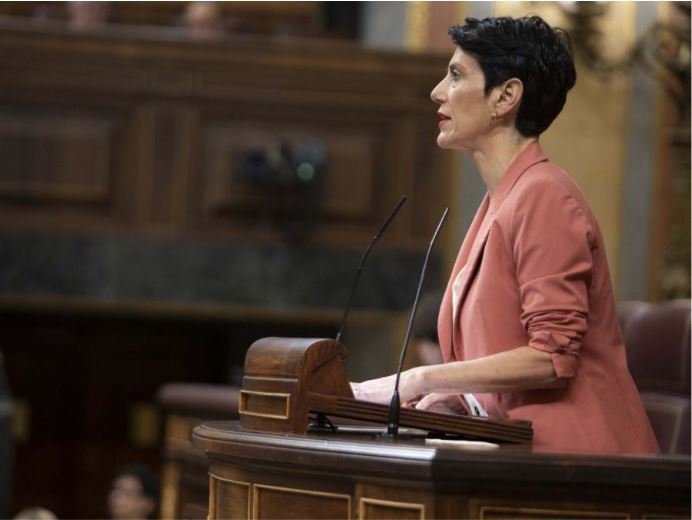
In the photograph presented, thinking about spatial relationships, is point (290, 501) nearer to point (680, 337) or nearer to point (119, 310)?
point (680, 337)

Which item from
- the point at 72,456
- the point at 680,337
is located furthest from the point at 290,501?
the point at 72,456

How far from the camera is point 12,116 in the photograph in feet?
24.1

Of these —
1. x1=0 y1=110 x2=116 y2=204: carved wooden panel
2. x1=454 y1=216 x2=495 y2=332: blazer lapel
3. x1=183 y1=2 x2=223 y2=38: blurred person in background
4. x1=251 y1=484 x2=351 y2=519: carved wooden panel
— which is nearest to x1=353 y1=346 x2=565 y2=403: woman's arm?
x1=454 y1=216 x2=495 y2=332: blazer lapel

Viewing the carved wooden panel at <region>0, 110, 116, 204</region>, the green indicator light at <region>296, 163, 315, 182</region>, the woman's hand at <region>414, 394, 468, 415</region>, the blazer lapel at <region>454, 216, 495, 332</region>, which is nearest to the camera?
the blazer lapel at <region>454, 216, 495, 332</region>

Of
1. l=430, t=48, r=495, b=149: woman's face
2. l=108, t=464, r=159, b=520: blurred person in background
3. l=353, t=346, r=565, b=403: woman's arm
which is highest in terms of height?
l=430, t=48, r=495, b=149: woman's face

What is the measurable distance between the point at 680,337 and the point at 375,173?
366 cm

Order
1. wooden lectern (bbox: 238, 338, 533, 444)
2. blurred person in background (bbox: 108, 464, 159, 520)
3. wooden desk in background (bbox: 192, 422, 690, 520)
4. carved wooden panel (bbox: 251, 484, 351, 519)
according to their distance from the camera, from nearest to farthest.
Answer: wooden desk in background (bbox: 192, 422, 690, 520) → carved wooden panel (bbox: 251, 484, 351, 519) → wooden lectern (bbox: 238, 338, 533, 444) → blurred person in background (bbox: 108, 464, 159, 520)

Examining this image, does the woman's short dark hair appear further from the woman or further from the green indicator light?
the green indicator light

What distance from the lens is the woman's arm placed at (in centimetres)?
242

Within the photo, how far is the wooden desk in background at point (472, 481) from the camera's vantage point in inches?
81.8

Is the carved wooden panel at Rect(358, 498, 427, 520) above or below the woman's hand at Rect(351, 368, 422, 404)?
below

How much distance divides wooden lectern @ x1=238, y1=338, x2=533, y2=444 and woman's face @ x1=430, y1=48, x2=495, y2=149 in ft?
1.56

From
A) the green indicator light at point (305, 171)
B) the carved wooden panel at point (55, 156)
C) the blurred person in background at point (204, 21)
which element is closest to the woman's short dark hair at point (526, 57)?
the green indicator light at point (305, 171)

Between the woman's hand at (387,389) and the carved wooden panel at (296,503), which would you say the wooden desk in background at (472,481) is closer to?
the carved wooden panel at (296,503)
